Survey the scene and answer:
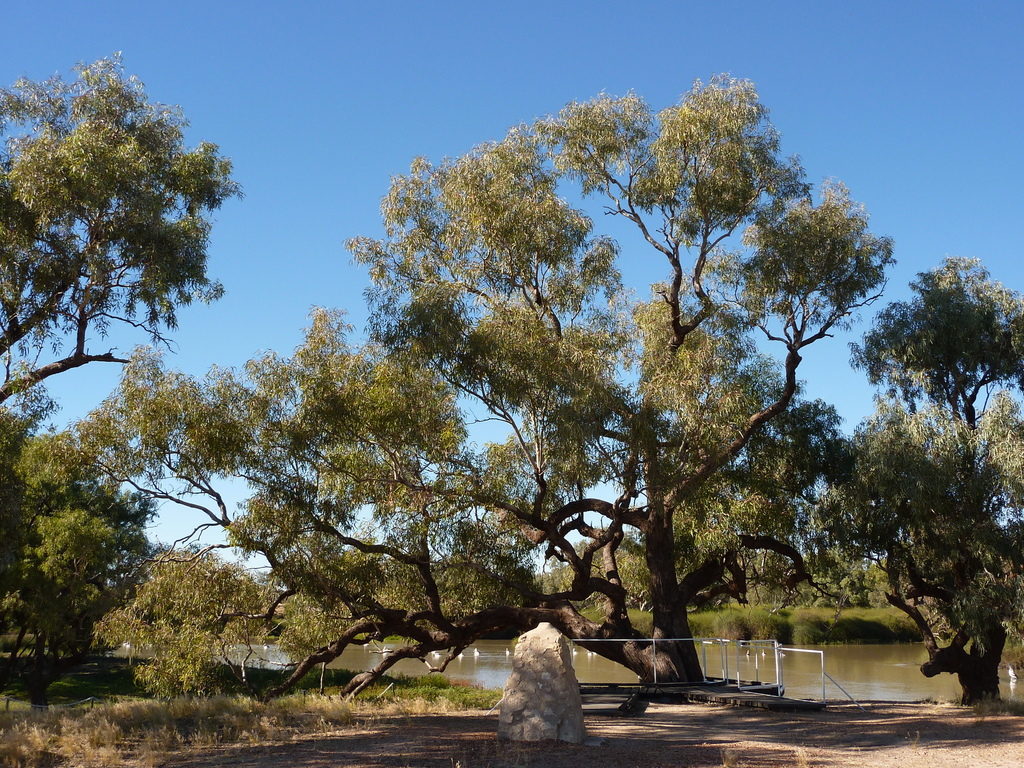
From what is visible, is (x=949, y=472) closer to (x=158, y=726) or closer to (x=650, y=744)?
(x=650, y=744)

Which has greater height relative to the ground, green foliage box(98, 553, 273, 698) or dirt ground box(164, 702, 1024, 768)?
green foliage box(98, 553, 273, 698)

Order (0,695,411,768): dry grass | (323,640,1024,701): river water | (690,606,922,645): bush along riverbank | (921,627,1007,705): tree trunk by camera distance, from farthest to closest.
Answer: (690,606,922,645): bush along riverbank
(323,640,1024,701): river water
(921,627,1007,705): tree trunk
(0,695,411,768): dry grass

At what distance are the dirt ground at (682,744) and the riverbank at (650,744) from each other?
0.01 metres

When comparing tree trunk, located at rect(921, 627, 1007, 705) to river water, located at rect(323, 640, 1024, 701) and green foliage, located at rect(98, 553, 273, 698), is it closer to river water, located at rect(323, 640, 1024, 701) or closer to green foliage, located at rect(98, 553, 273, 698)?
river water, located at rect(323, 640, 1024, 701)

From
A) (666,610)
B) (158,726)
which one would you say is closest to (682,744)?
(666,610)

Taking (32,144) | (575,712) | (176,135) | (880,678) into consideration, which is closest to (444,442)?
(575,712)

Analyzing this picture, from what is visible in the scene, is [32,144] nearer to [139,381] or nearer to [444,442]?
[139,381]

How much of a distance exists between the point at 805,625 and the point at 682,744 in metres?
27.6

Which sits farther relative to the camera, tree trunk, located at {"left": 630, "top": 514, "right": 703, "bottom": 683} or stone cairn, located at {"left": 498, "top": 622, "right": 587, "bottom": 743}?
tree trunk, located at {"left": 630, "top": 514, "right": 703, "bottom": 683}

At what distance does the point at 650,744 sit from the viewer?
8.53 meters

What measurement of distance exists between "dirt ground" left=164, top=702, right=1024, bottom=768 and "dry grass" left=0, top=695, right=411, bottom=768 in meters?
0.50

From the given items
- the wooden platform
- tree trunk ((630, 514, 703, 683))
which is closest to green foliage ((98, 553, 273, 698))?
the wooden platform

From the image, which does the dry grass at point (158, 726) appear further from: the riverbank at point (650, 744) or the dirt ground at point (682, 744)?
the dirt ground at point (682, 744)

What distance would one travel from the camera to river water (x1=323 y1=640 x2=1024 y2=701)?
19.0m
